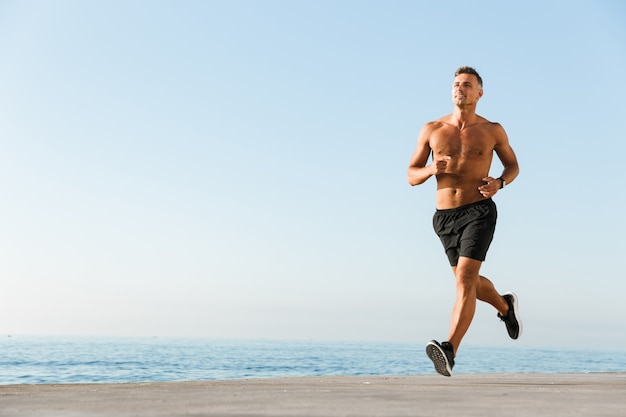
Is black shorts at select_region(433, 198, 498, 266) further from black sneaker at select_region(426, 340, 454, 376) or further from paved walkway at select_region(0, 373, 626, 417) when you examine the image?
paved walkway at select_region(0, 373, 626, 417)

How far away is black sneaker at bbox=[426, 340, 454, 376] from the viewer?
18.7 ft

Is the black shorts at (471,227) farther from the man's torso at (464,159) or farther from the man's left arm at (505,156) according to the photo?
the man's left arm at (505,156)

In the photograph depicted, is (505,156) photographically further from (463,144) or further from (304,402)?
(304,402)

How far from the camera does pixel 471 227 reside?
603 centimetres

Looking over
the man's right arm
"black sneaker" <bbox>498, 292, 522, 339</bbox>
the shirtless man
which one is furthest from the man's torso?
"black sneaker" <bbox>498, 292, 522, 339</bbox>

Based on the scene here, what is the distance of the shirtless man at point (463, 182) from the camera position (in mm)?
5973

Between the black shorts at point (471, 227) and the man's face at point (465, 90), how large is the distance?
0.82 m

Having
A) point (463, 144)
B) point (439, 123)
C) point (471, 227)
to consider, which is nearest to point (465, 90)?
point (439, 123)

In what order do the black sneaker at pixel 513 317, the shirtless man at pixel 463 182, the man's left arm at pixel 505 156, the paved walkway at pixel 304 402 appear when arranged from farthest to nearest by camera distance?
the black sneaker at pixel 513 317 → the man's left arm at pixel 505 156 → the shirtless man at pixel 463 182 → the paved walkway at pixel 304 402

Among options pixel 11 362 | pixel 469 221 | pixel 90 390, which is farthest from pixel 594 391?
pixel 11 362

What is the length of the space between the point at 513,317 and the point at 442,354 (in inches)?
61.1

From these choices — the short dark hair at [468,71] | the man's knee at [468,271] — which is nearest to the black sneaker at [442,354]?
the man's knee at [468,271]

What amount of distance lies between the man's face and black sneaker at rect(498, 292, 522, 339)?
1793mm

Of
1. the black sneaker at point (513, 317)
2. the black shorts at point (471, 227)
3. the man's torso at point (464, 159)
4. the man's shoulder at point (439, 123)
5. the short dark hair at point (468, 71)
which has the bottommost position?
the black sneaker at point (513, 317)
